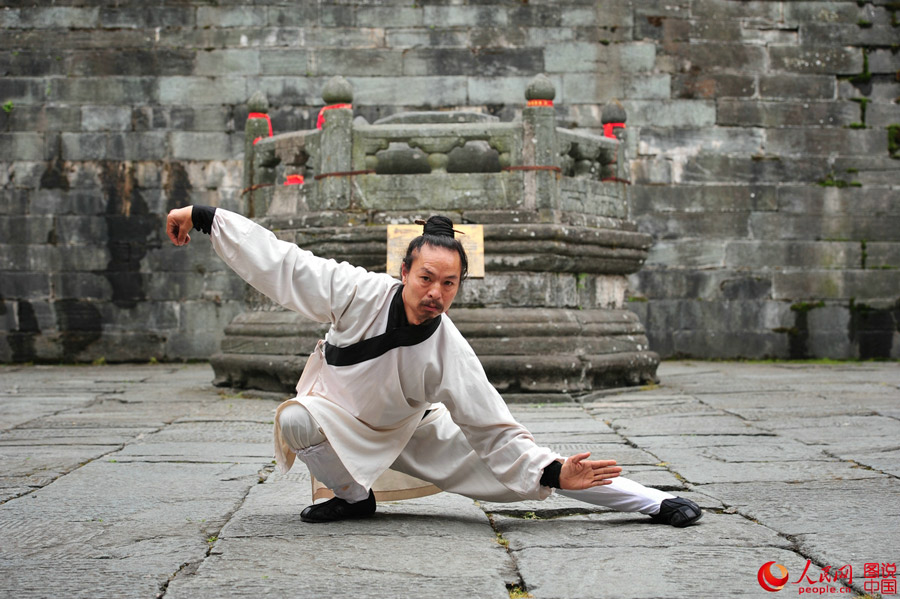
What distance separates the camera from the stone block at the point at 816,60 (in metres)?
10.1

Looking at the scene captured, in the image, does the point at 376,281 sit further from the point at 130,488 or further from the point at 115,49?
the point at 115,49

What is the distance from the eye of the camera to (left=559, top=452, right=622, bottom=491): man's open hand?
2.88 meters

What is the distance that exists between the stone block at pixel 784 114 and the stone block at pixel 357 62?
3511mm

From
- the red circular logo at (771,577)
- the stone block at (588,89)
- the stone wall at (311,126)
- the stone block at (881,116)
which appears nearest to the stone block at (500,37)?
the stone wall at (311,126)

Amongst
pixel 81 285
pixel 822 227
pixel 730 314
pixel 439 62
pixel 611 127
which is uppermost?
pixel 439 62

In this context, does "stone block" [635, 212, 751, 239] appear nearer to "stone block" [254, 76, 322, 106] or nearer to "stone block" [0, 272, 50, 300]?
"stone block" [254, 76, 322, 106]

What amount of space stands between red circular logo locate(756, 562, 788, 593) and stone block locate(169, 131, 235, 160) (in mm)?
8420

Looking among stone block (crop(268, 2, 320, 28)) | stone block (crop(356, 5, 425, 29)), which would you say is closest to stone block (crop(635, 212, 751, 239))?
stone block (crop(356, 5, 425, 29))

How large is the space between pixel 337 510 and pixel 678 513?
1107 millimetres

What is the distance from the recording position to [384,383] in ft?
10.0

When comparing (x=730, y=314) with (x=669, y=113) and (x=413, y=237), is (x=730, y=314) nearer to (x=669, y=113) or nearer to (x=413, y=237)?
(x=669, y=113)

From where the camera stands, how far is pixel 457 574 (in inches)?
95.1

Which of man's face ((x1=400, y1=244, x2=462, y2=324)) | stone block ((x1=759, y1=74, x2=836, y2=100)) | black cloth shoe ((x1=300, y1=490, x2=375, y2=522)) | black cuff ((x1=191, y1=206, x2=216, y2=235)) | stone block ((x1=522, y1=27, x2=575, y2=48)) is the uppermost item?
stone block ((x1=522, y1=27, x2=575, y2=48))

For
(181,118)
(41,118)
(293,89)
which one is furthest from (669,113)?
(41,118)
